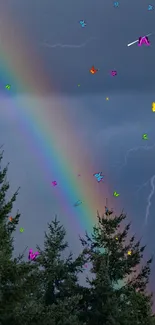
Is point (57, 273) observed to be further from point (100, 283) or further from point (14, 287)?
point (14, 287)

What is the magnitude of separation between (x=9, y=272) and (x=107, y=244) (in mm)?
16456

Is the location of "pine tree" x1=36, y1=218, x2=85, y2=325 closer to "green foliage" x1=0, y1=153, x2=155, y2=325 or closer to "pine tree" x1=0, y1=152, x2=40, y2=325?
"green foliage" x1=0, y1=153, x2=155, y2=325

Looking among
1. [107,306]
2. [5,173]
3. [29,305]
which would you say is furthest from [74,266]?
[29,305]

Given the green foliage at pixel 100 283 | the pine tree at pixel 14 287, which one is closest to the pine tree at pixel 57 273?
the green foliage at pixel 100 283

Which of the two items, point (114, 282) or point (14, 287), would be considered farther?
point (114, 282)

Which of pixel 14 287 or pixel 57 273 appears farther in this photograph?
pixel 57 273

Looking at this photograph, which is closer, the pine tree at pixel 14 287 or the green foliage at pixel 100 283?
the pine tree at pixel 14 287

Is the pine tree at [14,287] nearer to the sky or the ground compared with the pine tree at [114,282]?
nearer to the ground

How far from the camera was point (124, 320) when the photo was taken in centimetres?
3050

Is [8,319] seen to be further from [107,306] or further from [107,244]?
[107,244]

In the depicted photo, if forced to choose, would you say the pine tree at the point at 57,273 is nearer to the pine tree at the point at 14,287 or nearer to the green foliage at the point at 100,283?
the green foliage at the point at 100,283

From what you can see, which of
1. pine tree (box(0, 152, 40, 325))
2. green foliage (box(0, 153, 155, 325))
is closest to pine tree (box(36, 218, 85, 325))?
green foliage (box(0, 153, 155, 325))

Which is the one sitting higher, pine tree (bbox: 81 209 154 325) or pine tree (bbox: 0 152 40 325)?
pine tree (bbox: 81 209 154 325)

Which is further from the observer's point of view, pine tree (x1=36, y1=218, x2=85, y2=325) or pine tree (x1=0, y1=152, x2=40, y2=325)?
pine tree (x1=36, y1=218, x2=85, y2=325)
